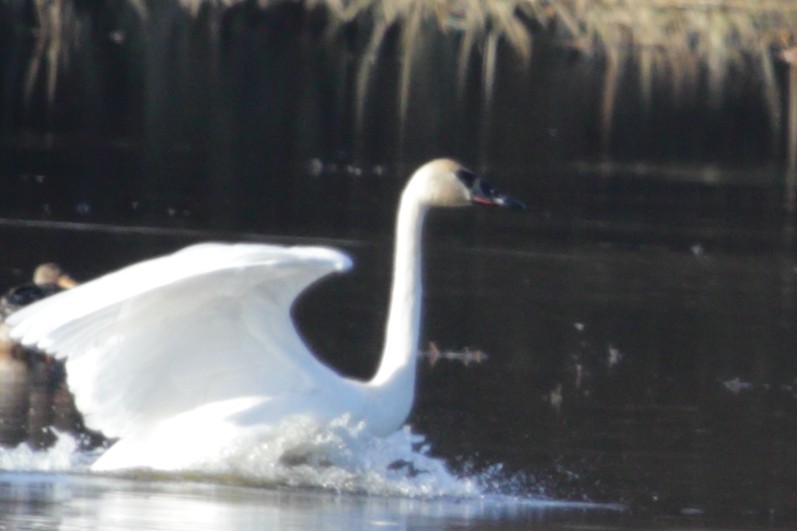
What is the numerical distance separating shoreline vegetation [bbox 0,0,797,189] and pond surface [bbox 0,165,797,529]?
6.30 meters

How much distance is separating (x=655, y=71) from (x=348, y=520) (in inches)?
1058

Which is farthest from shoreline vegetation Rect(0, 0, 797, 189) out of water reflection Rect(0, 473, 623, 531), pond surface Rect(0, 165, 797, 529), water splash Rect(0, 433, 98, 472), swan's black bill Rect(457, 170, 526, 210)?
water reflection Rect(0, 473, 623, 531)

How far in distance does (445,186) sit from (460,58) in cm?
2460

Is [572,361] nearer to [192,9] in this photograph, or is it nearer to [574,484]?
[574,484]

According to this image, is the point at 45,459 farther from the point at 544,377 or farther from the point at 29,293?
the point at 544,377

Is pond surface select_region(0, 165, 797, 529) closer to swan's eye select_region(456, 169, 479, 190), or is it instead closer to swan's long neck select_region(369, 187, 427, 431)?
swan's long neck select_region(369, 187, 427, 431)

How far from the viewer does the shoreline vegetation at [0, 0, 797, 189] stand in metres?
26.0

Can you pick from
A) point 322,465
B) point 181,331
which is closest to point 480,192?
point 322,465

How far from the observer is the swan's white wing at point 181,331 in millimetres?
7645

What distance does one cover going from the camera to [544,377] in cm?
1131

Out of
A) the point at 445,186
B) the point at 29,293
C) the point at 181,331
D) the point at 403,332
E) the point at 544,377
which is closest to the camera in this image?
the point at 181,331

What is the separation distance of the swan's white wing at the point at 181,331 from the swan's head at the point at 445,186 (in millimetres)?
1131

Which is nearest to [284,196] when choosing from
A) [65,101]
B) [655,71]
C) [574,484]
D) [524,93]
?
[65,101]

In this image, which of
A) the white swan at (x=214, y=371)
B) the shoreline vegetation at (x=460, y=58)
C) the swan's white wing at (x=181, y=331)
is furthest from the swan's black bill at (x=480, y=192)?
the shoreline vegetation at (x=460, y=58)
